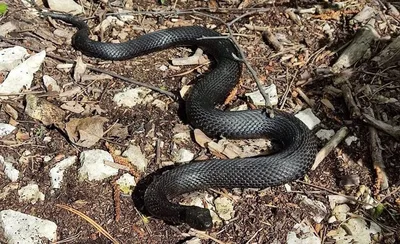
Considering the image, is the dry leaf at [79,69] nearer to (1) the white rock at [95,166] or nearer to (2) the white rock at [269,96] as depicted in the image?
(1) the white rock at [95,166]

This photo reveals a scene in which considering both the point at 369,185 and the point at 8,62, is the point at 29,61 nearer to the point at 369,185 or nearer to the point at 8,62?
the point at 8,62

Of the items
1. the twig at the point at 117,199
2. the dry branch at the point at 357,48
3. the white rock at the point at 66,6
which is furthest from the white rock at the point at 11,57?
the dry branch at the point at 357,48

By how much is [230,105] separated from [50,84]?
1.93 meters

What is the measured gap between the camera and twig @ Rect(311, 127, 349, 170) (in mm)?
5711

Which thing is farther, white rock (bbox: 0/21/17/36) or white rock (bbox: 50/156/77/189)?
white rock (bbox: 0/21/17/36)

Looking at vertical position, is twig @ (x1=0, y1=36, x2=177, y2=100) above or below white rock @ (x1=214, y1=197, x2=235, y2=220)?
Answer: above

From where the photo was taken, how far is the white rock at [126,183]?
5398 mm

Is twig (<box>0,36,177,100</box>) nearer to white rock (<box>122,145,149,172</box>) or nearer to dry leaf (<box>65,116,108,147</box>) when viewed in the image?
dry leaf (<box>65,116,108,147</box>)

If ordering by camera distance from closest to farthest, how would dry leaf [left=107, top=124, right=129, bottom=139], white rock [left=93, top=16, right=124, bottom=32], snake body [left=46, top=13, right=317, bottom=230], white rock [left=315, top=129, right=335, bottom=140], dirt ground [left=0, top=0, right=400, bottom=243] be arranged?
dirt ground [left=0, top=0, right=400, bottom=243] < snake body [left=46, top=13, right=317, bottom=230] < dry leaf [left=107, top=124, right=129, bottom=139] < white rock [left=315, top=129, right=335, bottom=140] < white rock [left=93, top=16, right=124, bottom=32]

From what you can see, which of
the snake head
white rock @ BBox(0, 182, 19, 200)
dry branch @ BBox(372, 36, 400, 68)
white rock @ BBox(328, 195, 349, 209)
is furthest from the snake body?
dry branch @ BBox(372, 36, 400, 68)

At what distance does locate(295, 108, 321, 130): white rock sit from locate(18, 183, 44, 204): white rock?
2.69 meters

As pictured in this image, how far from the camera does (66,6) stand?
746 cm

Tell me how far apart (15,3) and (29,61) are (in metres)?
1.25

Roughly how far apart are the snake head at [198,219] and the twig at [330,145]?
128 centimetres
